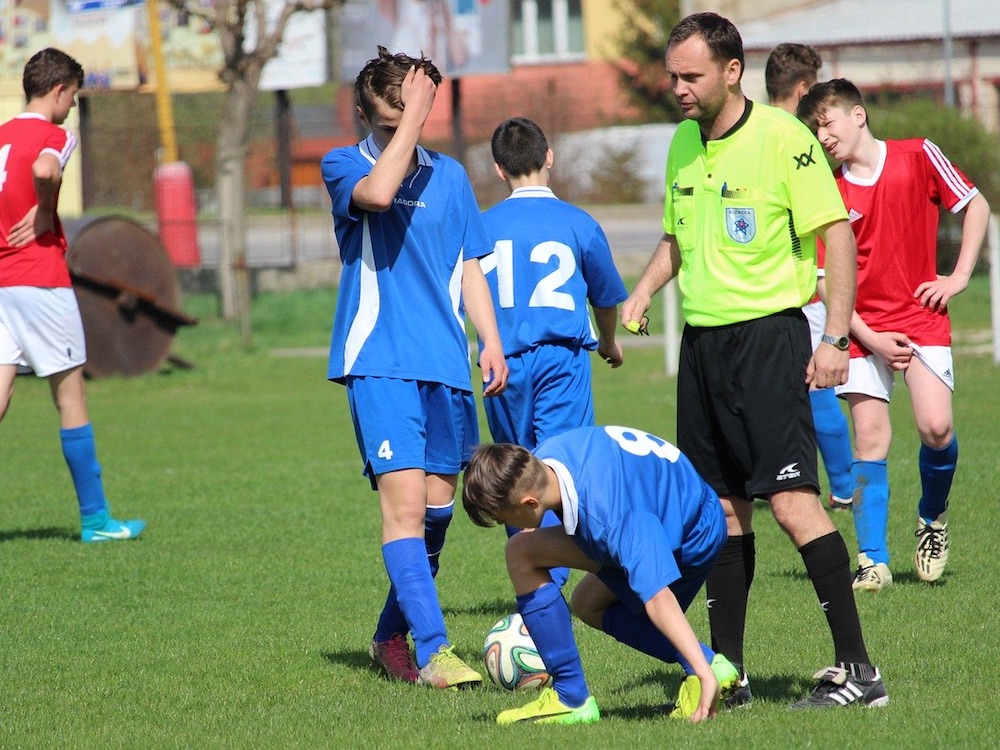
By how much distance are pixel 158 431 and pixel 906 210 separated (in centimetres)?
884

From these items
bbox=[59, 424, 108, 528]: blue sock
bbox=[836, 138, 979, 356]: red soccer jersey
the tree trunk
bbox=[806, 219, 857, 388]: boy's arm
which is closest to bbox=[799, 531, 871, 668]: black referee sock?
bbox=[806, 219, 857, 388]: boy's arm

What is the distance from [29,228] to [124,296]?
9.27 metres

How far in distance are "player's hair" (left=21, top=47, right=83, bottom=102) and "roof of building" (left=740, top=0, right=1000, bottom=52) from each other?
27.4 meters

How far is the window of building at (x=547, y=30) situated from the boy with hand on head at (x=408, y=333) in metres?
46.5

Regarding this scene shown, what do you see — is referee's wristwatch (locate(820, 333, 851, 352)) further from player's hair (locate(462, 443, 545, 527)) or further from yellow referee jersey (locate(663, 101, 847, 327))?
player's hair (locate(462, 443, 545, 527))

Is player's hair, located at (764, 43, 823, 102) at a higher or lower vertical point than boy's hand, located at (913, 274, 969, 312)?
higher

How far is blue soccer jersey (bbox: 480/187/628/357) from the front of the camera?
635cm

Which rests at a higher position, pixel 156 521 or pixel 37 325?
pixel 37 325

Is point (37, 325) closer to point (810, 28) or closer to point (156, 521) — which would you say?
point (156, 521)

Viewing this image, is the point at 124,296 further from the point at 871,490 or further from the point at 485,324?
the point at 485,324

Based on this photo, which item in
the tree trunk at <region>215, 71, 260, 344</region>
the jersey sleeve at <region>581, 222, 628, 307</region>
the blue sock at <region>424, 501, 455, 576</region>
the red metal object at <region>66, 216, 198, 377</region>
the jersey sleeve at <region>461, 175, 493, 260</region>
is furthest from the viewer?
the tree trunk at <region>215, 71, 260, 344</region>

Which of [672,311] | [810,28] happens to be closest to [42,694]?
[672,311]

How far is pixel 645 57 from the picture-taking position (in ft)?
152

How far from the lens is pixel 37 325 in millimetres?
8031
